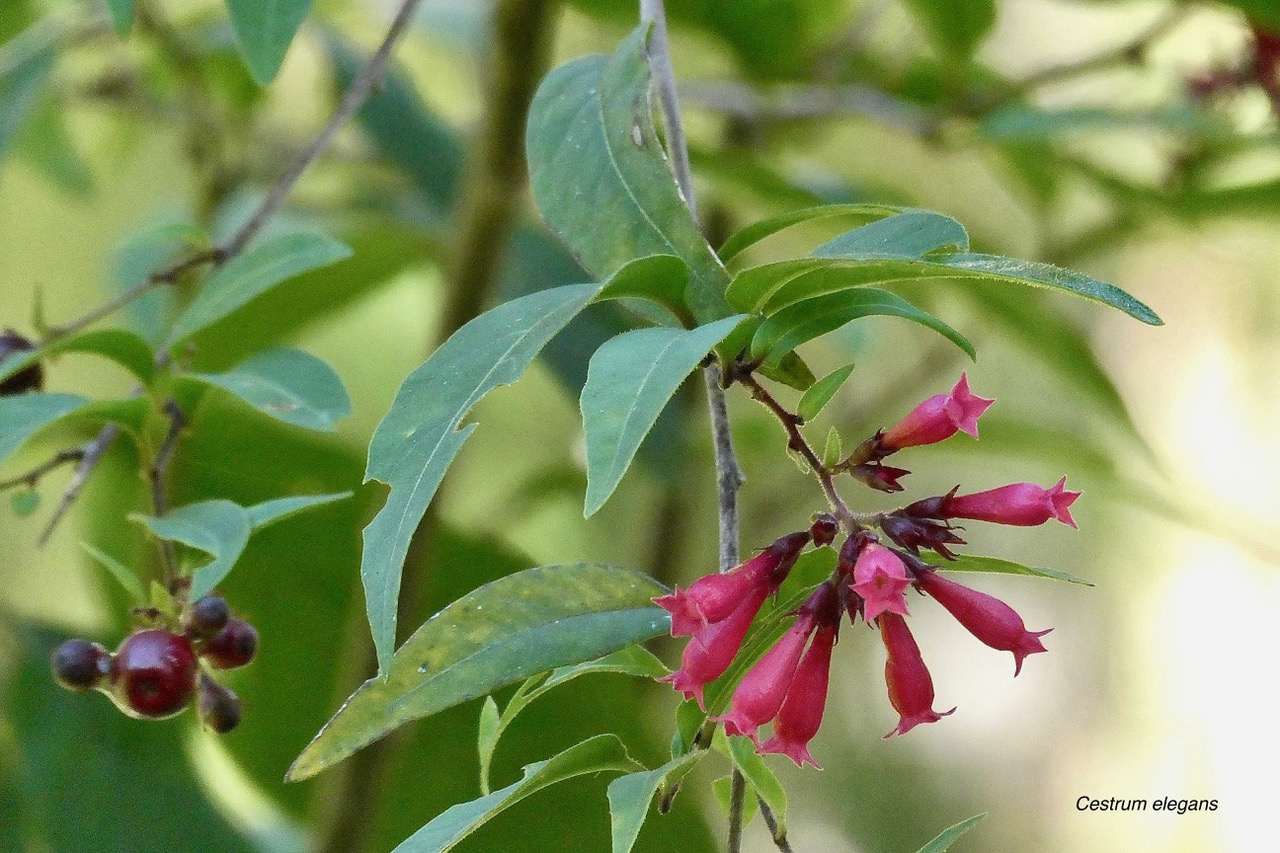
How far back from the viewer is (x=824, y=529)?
33 centimetres

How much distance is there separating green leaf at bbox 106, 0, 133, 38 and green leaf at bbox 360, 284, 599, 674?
182mm

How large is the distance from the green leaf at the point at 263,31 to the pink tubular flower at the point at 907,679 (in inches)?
9.6

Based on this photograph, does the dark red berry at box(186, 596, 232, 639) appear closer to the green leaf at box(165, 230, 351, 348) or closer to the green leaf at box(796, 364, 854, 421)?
the green leaf at box(165, 230, 351, 348)

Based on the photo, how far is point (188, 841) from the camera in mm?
807

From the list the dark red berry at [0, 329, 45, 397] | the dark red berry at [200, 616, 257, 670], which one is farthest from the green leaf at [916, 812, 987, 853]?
the dark red berry at [0, 329, 45, 397]

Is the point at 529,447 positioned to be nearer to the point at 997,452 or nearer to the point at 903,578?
the point at 997,452

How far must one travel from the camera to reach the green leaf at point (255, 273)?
1.46 ft

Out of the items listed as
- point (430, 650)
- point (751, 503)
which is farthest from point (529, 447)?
point (430, 650)

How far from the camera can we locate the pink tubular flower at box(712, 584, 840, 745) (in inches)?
12.8

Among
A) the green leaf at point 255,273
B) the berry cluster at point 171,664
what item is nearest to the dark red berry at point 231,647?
the berry cluster at point 171,664

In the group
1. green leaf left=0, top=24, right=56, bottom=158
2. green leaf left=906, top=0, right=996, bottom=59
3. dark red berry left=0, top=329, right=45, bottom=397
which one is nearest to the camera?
dark red berry left=0, top=329, right=45, bottom=397

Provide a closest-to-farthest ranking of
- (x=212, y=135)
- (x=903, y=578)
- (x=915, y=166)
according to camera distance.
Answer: (x=903, y=578) < (x=212, y=135) < (x=915, y=166)

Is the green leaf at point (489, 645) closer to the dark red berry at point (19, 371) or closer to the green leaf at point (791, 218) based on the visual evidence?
the green leaf at point (791, 218)

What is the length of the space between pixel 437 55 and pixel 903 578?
4.56ft
